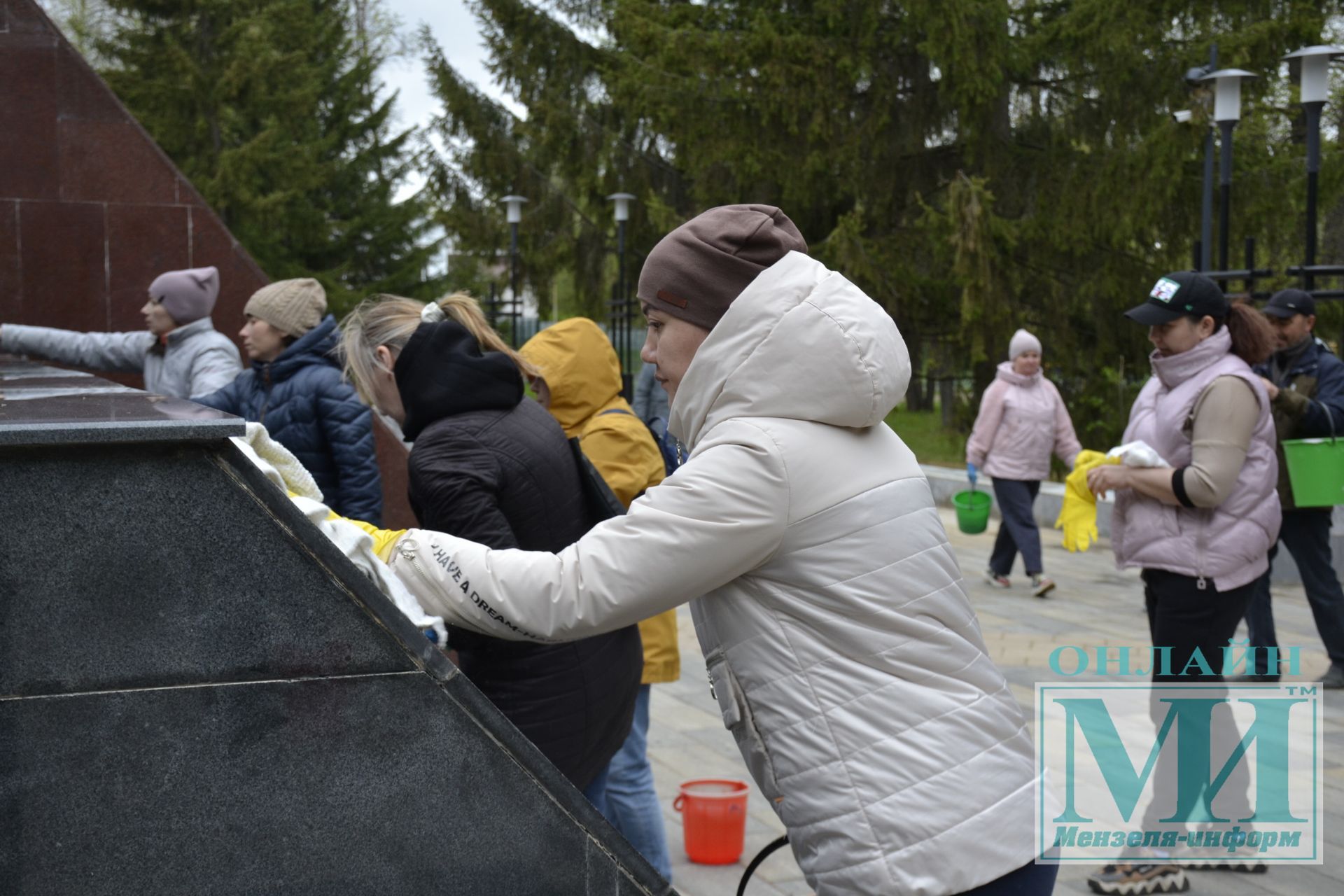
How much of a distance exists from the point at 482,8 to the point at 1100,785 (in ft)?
60.6

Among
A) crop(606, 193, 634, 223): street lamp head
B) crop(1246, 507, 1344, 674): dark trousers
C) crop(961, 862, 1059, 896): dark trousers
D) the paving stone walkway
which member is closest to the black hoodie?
crop(961, 862, 1059, 896): dark trousers

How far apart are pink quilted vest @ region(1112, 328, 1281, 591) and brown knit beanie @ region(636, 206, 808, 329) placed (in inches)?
97.8

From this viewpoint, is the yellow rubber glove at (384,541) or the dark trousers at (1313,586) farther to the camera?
the dark trousers at (1313,586)

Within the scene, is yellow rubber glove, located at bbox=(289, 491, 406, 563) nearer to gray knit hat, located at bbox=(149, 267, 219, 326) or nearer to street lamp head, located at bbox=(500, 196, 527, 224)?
gray knit hat, located at bbox=(149, 267, 219, 326)

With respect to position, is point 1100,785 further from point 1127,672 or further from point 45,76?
point 45,76

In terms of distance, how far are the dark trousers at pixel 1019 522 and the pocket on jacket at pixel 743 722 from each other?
788 centimetres

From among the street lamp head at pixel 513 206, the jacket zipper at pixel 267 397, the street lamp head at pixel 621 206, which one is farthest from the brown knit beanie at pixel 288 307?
the street lamp head at pixel 513 206

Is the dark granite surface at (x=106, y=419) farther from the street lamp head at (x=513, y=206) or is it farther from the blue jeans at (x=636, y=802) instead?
the street lamp head at (x=513, y=206)

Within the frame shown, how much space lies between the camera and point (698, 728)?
602 cm

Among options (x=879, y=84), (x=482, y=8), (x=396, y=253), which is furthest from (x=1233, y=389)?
(x=396, y=253)

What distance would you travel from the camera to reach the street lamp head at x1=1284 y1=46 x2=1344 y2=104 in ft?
28.0

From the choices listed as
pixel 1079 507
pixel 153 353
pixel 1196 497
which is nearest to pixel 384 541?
pixel 1196 497

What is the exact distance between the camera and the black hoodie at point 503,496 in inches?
108

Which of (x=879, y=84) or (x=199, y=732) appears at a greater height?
(x=879, y=84)
